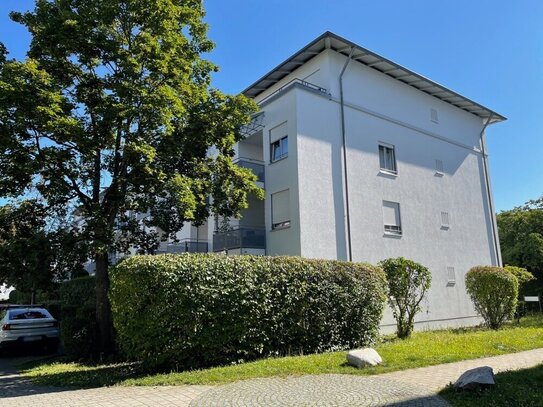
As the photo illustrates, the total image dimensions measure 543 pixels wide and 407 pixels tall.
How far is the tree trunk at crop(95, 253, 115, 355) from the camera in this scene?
462 inches

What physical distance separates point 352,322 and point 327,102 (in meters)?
9.74

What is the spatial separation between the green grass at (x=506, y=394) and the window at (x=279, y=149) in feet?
38.9

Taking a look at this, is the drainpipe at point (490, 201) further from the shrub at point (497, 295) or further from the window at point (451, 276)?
the shrub at point (497, 295)

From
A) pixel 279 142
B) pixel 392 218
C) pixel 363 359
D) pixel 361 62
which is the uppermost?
pixel 361 62

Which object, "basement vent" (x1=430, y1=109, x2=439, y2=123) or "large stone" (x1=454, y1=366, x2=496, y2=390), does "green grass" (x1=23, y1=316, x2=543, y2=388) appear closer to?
"large stone" (x1=454, y1=366, x2=496, y2=390)

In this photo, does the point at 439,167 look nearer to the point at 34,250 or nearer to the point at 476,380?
the point at 476,380

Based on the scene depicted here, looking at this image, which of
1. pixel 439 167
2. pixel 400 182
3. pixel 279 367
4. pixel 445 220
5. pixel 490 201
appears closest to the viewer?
pixel 279 367

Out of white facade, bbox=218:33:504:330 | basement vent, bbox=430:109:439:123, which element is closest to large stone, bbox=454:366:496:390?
white facade, bbox=218:33:504:330

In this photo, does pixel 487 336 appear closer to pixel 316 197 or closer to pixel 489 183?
pixel 316 197

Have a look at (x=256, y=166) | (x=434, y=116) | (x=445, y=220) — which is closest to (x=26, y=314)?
(x=256, y=166)

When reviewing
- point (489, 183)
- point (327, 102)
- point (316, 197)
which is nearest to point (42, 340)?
point (316, 197)

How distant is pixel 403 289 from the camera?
14344 millimetres

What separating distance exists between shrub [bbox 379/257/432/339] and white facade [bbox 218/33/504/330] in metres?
2.70

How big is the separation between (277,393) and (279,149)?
1234 cm
